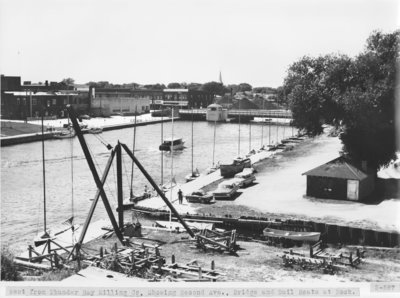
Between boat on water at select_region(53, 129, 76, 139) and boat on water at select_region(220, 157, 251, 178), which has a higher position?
boat on water at select_region(53, 129, 76, 139)

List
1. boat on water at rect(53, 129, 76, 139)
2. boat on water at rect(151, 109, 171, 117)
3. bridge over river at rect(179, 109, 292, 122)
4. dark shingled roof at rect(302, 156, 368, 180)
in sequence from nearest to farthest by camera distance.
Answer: dark shingled roof at rect(302, 156, 368, 180), boat on water at rect(53, 129, 76, 139), boat on water at rect(151, 109, 171, 117), bridge over river at rect(179, 109, 292, 122)

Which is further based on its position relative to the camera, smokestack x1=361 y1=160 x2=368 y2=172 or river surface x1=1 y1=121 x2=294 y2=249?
smokestack x1=361 y1=160 x2=368 y2=172

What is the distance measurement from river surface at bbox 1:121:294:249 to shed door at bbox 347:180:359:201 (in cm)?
→ 1742

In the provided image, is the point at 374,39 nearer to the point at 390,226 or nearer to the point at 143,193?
the point at 390,226

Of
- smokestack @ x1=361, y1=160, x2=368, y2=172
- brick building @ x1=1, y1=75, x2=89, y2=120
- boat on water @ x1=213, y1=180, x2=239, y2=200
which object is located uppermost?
brick building @ x1=1, y1=75, x2=89, y2=120

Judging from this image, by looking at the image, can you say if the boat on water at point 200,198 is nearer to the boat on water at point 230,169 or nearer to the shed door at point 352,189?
the shed door at point 352,189

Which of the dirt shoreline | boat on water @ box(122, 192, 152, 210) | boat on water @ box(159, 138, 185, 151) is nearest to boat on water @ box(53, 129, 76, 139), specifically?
boat on water @ box(159, 138, 185, 151)

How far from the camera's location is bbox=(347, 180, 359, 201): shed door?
127 feet

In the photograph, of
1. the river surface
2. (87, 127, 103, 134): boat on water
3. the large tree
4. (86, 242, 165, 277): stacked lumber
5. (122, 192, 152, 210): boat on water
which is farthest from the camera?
(87, 127, 103, 134): boat on water

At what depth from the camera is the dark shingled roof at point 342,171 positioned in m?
39.0

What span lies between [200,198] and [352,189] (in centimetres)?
1171

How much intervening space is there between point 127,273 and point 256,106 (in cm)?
16909

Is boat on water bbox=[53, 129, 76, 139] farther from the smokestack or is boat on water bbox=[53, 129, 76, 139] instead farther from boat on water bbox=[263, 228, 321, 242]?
boat on water bbox=[263, 228, 321, 242]

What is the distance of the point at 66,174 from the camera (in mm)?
56625
